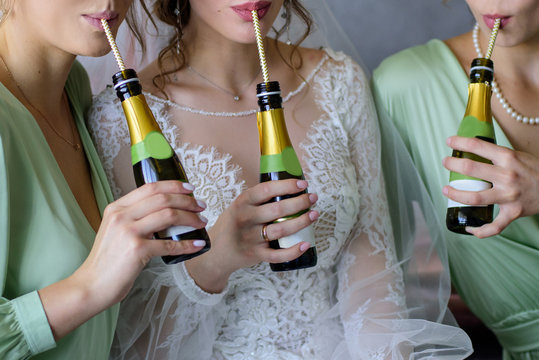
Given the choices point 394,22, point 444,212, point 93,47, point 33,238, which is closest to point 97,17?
point 93,47

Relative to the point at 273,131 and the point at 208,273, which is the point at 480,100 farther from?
the point at 208,273

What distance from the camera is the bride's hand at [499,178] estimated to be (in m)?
1.04

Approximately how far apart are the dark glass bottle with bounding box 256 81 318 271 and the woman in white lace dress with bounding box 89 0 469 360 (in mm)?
109

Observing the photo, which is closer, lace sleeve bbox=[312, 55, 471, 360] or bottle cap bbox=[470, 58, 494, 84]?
bottle cap bbox=[470, 58, 494, 84]

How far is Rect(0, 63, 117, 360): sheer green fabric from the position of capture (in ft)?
3.07

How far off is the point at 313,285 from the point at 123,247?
58cm

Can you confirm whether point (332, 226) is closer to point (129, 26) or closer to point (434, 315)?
point (434, 315)

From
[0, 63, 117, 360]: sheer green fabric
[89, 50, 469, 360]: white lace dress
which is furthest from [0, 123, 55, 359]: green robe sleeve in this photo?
[89, 50, 469, 360]: white lace dress

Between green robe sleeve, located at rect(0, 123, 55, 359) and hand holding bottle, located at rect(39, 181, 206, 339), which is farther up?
hand holding bottle, located at rect(39, 181, 206, 339)

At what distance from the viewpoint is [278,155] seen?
1.01 m

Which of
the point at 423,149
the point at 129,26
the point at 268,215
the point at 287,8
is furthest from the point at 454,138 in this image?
the point at 129,26

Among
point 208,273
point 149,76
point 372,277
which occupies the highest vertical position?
point 149,76

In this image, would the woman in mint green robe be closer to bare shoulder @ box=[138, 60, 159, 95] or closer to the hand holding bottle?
the hand holding bottle

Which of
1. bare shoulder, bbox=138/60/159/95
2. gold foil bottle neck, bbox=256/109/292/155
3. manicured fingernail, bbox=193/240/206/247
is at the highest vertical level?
bare shoulder, bbox=138/60/159/95
